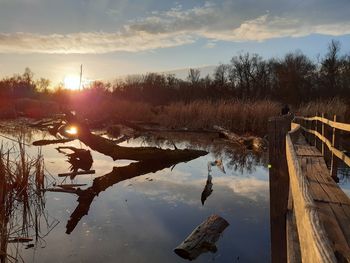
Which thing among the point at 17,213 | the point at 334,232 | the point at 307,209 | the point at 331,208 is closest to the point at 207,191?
the point at 17,213

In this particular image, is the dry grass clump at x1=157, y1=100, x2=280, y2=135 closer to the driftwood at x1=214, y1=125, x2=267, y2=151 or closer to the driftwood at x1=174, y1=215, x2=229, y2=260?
the driftwood at x1=214, y1=125, x2=267, y2=151

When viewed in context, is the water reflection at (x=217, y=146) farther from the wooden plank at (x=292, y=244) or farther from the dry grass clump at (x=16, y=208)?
the wooden plank at (x=292, y=244)

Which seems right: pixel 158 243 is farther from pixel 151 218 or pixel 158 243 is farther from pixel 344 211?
pixel 344 211

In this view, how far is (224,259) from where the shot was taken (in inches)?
198

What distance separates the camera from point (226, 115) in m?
20.4

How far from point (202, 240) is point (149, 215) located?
66.5 inches

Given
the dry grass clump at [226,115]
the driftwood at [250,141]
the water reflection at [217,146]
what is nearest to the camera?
the water reflection at [217,146]

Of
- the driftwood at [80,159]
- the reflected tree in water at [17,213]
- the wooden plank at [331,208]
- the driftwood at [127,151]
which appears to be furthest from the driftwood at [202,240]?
the driftwood at [80,159]

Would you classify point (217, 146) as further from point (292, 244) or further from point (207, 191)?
point (292, 244)

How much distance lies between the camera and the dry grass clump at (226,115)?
19266 millimetres

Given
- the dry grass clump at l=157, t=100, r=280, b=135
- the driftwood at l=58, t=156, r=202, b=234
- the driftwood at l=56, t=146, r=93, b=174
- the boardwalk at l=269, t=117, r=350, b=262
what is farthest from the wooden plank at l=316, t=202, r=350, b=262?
the dry grass clump at l=157, t=100, r=280, b=135

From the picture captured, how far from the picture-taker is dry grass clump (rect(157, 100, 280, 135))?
1927 cm

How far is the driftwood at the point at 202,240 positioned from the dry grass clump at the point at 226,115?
13.3 m

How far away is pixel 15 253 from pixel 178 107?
18.3m
